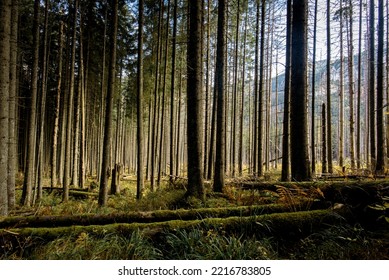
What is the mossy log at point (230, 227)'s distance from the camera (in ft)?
10.8

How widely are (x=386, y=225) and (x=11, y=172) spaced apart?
8.60 m

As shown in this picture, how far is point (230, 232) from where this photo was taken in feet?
11.0

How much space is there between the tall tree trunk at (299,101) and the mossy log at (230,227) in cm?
218

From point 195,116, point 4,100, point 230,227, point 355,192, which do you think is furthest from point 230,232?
point 4,100

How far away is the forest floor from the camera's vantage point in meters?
2.89

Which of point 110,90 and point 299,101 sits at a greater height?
point 110,90

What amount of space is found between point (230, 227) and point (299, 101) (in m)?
3.74

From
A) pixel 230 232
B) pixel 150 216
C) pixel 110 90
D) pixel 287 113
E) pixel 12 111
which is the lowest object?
pixel 230 232

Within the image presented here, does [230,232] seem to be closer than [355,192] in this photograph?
Yes

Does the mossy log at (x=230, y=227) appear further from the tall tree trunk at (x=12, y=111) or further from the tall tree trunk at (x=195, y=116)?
the tall tree trunk at (x=12, y=111)

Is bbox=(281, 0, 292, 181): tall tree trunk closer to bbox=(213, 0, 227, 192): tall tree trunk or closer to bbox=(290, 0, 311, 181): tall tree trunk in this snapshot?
bbox=(290, 0, 311, 181): tall tree trunk

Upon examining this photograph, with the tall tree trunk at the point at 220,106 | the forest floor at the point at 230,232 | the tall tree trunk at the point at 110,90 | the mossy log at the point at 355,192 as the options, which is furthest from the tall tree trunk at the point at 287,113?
the tall tree trunk at the point at 110,90

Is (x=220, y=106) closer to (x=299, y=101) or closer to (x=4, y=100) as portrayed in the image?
(x=299, y=101)
